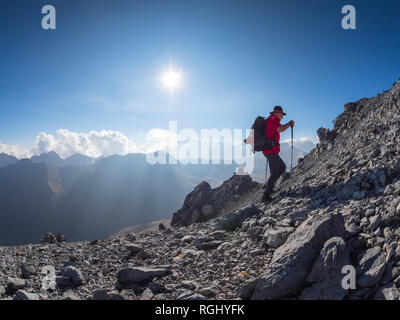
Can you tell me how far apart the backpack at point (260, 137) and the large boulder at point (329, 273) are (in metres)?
6.76

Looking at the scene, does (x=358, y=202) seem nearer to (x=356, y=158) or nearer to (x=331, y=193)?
(x=331, y=193)

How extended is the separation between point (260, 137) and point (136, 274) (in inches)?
343

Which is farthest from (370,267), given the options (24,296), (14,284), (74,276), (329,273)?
(14,284)

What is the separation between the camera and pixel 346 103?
75.7 ft

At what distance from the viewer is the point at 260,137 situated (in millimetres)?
11789

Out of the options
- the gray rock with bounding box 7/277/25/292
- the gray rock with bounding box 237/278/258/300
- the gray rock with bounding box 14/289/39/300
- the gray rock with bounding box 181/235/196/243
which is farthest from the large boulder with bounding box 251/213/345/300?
the gray rock with bounding box 7/277/25/292

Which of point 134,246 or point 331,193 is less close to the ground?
point 331,193

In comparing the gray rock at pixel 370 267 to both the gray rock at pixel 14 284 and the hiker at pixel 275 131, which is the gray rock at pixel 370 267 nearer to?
the hiker at pixel 275 131

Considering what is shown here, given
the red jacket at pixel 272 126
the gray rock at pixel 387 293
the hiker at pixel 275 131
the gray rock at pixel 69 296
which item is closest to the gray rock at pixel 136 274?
the gray rock at pixel 69 296

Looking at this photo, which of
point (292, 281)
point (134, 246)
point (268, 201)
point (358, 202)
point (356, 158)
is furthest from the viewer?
point (268, 201)
